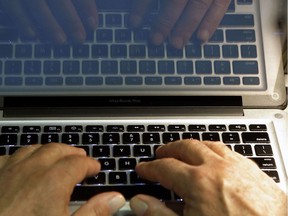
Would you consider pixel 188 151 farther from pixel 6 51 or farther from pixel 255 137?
pixel 6 51

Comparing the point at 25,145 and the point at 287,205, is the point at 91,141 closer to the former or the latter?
the point at 25,145

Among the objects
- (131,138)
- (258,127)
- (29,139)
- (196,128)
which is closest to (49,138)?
(29,139)

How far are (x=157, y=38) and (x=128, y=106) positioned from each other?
127mm

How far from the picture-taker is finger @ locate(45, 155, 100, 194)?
1.97 feet

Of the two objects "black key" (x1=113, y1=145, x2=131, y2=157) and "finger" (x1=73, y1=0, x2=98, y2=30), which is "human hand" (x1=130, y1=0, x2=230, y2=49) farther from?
"black key" (x1=113, y1=145, x2=131, y2=157)

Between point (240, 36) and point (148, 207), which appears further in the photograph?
point (240, 36)

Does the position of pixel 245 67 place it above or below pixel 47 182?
above

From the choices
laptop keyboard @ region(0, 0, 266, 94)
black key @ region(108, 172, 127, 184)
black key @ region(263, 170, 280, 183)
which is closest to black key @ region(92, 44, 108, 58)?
laptop keyboard @ region(0, 0, 266, 94)

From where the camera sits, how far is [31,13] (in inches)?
28.3

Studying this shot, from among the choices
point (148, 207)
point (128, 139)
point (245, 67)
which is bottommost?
point (148, 207)

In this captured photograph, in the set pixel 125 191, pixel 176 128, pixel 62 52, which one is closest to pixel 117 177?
pixel 125 191

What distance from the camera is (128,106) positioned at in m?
0.75

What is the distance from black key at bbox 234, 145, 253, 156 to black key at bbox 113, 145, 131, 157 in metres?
0.18

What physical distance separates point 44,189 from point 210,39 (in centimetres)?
38
